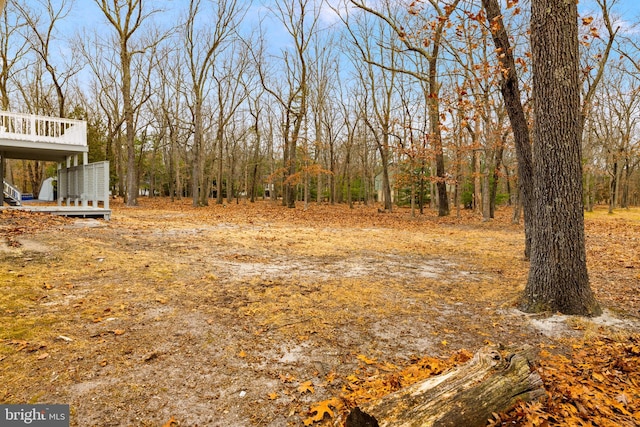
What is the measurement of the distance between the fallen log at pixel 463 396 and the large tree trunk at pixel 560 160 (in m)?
1.95

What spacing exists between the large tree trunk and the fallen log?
6.40 ft

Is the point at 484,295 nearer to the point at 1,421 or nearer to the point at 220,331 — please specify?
the point at 220,331

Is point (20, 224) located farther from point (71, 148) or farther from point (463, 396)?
point (463, 396)

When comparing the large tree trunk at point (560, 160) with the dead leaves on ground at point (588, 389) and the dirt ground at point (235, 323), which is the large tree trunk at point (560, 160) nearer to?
the dirt ground at point (235, 323)

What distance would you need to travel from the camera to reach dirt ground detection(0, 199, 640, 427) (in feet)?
7.25

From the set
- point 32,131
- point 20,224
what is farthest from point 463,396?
point 32,131

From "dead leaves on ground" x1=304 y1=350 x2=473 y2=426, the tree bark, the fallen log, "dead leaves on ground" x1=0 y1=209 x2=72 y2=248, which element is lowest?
"dead leaves on ground" x1=304 y1=350 x2=473 y2=426

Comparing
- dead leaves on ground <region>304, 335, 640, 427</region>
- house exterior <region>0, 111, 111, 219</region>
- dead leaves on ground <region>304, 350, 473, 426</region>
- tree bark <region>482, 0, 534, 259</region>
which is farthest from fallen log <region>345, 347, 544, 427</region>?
house exterior <region>0, 111, 111, 219</region>

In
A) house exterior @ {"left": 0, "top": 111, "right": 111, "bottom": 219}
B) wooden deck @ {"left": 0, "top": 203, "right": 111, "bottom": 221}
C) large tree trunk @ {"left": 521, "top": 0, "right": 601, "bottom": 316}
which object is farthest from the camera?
house exterior @ {"left": 0, "top": 111, "right": 111, "bottom": 219}

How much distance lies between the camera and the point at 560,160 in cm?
363

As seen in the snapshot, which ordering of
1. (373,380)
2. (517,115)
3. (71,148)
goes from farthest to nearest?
1. (71,148)
2. (517,115)
3. (373,380)

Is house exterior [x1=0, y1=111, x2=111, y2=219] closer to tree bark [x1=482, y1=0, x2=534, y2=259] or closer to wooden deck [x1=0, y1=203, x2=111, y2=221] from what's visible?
wooden deck [x1=0, y1=203, x2=111, y2=221]

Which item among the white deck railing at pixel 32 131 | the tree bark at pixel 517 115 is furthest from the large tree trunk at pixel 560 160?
the white deck railing at pixel 32 131

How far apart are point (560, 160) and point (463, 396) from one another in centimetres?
294
